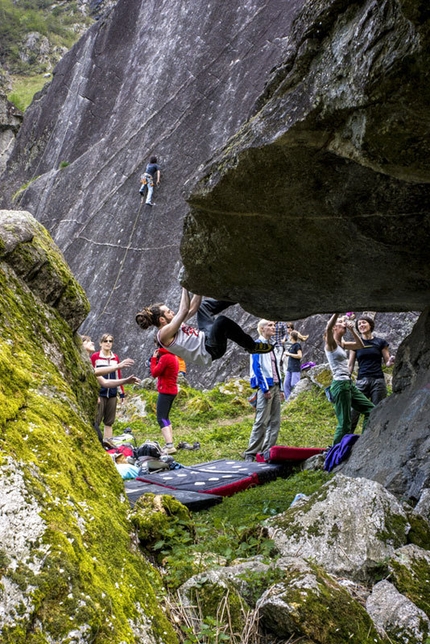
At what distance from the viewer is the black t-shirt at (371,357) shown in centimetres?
814

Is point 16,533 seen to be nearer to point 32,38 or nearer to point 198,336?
point 198,336

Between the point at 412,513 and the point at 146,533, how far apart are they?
1738 mm

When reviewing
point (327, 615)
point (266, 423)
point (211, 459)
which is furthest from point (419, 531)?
point (211, 459)

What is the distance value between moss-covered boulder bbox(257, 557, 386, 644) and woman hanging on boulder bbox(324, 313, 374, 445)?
4.93m

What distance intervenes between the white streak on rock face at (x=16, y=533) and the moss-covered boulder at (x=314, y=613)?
43.7 inches

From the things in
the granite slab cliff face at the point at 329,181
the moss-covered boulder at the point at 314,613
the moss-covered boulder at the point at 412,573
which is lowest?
the moss-covered boulder at the point at 314,613

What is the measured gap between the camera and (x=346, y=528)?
3566mm

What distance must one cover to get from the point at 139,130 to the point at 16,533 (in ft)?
66.7

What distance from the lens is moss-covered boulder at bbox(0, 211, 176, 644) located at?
6.77 feet

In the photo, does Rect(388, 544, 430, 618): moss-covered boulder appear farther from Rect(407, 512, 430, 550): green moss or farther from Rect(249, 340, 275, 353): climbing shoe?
Rect(249, 340, 275, 353): climbing shoe

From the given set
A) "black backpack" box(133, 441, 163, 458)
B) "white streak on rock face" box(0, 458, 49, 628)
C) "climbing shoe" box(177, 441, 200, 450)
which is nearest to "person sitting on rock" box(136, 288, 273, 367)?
"black backpack" box(133, 441, 163, 458)

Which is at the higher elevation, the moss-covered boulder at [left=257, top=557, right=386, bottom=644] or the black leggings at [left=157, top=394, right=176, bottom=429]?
the moss-covered boulder at [left=257, top=557, right=386, bottom=644]

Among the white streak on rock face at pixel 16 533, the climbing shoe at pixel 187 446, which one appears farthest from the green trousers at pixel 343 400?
the white streak on rock face at pixel 16 533

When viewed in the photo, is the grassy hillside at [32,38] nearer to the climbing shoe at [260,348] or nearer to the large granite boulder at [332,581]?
the climbing shoe at [260,348]
